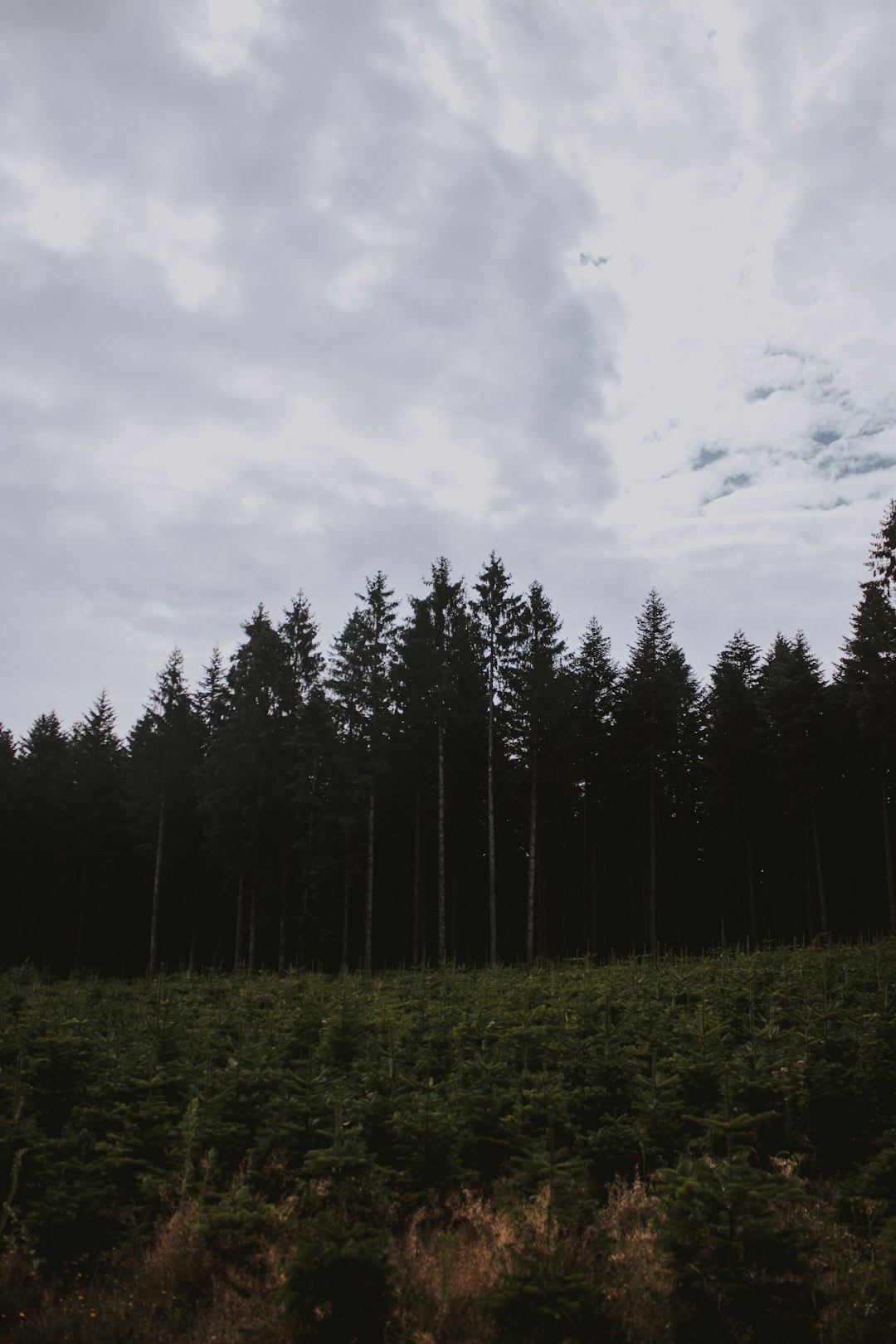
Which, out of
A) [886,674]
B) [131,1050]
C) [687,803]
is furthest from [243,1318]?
[687,803]

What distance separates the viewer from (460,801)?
1411 inches

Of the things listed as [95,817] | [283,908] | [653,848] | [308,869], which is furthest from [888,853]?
[95,817]

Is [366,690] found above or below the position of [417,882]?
above

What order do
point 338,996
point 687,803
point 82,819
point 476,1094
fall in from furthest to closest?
1. point 82,819
2. point 687,803
3. point 338,996
4. point 476,1094

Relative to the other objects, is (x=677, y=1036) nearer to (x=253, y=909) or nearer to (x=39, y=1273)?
(x=39, y=1273)

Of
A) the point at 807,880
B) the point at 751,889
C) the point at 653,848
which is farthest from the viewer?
the point at 751,889

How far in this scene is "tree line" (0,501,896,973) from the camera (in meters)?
33.4

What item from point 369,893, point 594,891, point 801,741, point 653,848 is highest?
point 801,741

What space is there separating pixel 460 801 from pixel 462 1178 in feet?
93.0

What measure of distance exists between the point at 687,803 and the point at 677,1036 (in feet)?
103

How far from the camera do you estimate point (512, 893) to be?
4491 cm

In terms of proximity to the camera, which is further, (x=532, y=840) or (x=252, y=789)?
(x=252, y=789)

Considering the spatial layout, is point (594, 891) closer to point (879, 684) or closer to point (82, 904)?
point (879, 684)

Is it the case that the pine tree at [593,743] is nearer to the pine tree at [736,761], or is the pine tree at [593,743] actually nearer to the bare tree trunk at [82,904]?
the pine tree at [736,761]
